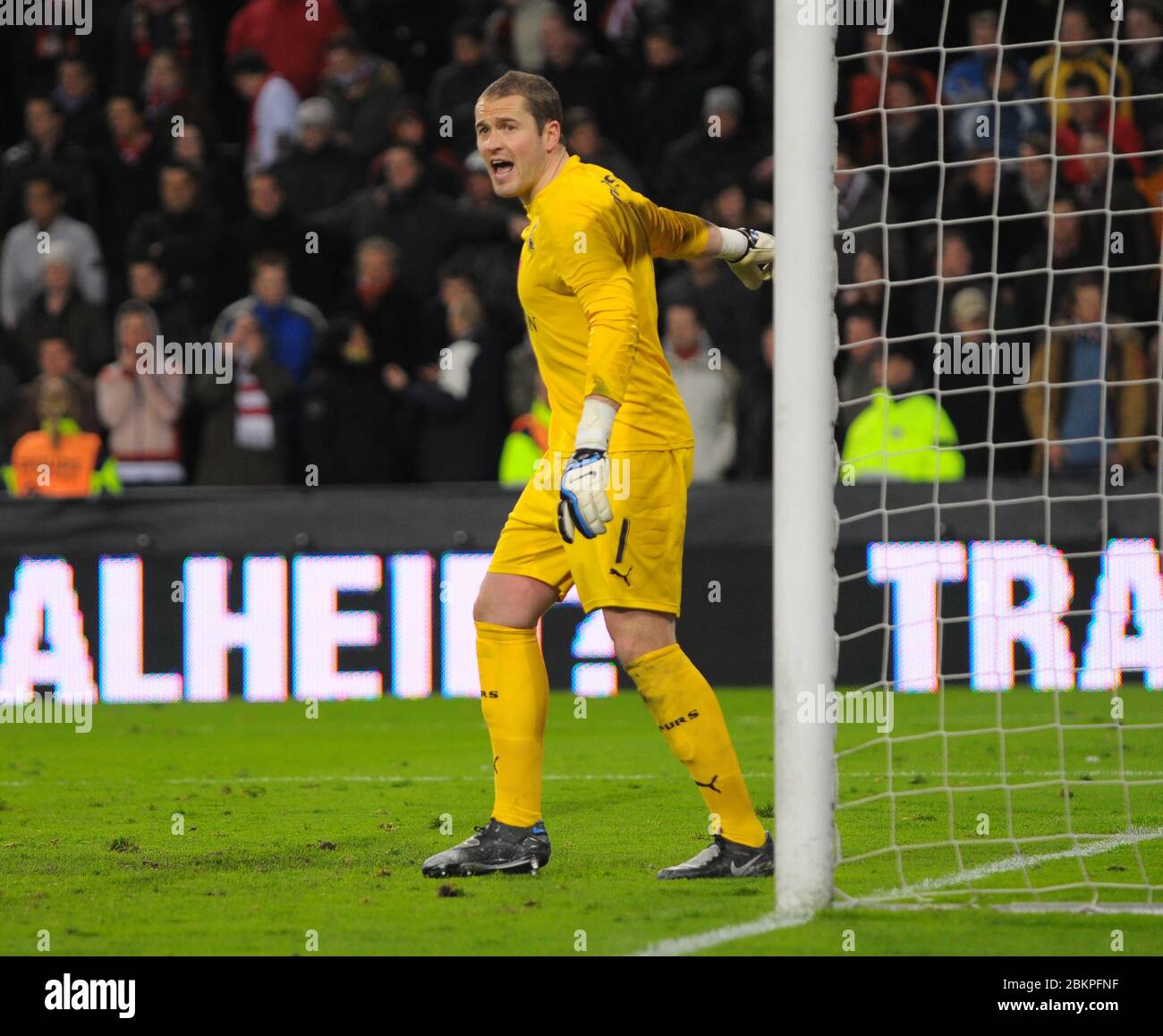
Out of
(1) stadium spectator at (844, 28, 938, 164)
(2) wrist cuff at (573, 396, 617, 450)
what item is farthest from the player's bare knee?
(1) stadium spectator at (844, 28, 938, 164)

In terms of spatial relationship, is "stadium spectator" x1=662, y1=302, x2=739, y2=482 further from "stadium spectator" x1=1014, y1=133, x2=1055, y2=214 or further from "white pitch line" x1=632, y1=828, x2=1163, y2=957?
"white pitch line" x1=632, y1=828, x2=1163, y2=957

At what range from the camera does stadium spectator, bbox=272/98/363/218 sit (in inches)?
470

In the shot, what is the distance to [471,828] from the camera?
19.3 ft

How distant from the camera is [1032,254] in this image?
10.7 m

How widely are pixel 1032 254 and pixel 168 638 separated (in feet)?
16.7

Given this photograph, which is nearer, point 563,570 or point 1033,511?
point 563,570

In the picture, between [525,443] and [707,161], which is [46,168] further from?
[707,161]

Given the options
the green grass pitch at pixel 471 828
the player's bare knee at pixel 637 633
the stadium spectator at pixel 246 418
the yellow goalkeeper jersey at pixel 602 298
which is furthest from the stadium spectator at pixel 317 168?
the player's bare knee at pixel 637 633

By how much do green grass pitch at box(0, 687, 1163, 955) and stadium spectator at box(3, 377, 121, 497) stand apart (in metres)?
1.64

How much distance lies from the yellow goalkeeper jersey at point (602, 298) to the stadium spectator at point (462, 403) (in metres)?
5.42

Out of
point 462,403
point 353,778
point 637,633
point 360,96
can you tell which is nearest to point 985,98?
point 462,403

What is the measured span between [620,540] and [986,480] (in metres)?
4.91
